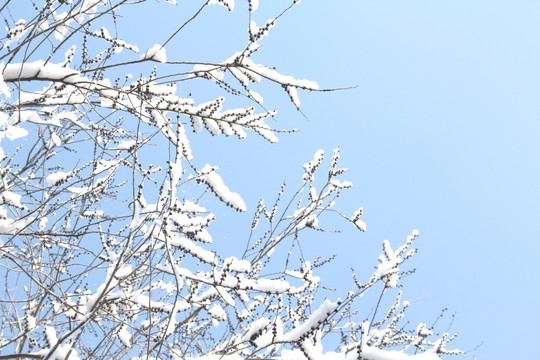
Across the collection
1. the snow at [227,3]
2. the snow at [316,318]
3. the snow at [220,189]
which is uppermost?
the snow at [227,3]

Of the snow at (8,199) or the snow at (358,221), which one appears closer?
the snow at (8,199)

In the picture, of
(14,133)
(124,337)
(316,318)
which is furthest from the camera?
(124,337)

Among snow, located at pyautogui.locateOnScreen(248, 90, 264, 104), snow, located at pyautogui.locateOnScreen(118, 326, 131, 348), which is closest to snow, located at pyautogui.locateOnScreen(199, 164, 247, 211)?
snow, located at pyautogui.locateOnScreen(248, 90, 264, 104)

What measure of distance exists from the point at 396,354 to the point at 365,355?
0.37ft

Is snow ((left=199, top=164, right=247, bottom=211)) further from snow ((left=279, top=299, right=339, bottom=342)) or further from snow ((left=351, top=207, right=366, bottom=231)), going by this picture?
snow ((left=351, top=207, right=366, bottom=231))

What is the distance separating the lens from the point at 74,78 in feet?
8.48

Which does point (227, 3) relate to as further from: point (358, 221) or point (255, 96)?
point (358, 221)

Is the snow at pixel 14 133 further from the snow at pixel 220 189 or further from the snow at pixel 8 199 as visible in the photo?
the snow at pixel 220 189

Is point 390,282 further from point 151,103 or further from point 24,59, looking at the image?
point 24,59

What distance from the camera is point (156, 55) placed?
2533mm

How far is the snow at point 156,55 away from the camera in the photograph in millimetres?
2511

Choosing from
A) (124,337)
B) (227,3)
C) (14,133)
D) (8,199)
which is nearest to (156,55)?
(227,3)

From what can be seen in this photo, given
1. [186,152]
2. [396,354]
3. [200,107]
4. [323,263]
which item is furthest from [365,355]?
[323,263]

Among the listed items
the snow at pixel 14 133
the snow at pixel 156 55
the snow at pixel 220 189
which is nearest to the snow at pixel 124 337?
the snow at pixel 220 189
